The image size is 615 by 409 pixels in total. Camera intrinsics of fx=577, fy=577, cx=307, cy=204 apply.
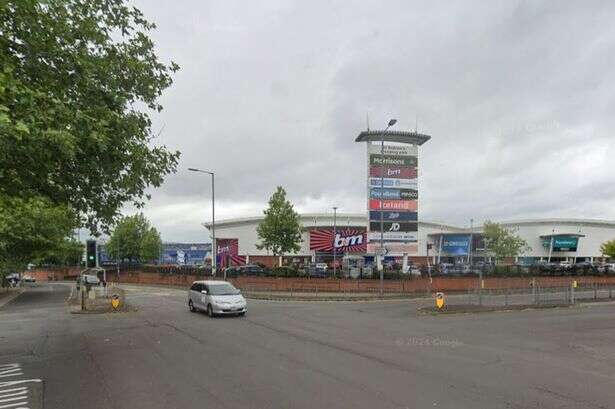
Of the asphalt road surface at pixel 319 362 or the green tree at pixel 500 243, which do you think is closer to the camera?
the asphalt road surface at pixel 319 362

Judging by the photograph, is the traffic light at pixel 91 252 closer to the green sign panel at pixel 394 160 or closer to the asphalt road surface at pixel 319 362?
the asphalt road surface at pixel 319 362

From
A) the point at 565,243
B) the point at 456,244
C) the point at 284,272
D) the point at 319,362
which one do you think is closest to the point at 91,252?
the point at 284,272

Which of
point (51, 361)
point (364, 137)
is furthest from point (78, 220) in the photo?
point (364, 137)

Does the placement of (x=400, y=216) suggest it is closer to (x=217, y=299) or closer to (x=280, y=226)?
(x=280, y=226)

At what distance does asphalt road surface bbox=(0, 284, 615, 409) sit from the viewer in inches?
341

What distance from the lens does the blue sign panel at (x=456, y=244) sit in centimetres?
9531

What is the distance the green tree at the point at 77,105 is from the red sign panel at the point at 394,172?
36.2 meters

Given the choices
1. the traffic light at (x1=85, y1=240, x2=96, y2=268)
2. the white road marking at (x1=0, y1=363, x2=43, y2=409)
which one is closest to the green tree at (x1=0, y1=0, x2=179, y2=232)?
the white road marking at (x1=0, y1=363, x2=43, y2=409)

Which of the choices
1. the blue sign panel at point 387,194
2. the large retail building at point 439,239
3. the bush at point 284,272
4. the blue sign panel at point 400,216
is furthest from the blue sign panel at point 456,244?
the bush at point 284,272

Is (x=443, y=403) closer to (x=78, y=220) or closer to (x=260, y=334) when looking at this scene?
(x=260, y=334)

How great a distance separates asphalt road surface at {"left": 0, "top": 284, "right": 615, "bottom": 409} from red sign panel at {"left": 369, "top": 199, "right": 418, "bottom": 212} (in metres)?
27.6

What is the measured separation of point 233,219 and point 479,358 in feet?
→ 293

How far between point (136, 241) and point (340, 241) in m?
36.1

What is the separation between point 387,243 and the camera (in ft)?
169
